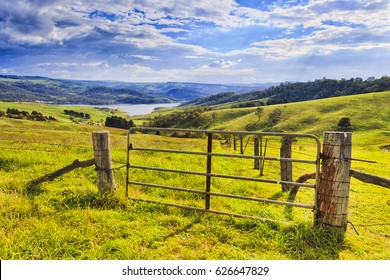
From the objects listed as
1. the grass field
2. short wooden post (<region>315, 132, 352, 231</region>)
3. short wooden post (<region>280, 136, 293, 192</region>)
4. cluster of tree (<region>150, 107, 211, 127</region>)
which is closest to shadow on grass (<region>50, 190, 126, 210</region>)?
the grass field

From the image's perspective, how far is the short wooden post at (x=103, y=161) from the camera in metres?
7.86

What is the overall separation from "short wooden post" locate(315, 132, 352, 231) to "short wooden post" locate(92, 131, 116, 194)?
5.26 meters

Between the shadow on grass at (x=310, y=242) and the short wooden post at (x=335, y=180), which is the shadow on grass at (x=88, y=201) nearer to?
the shadow on grass at (x=310, y=242)

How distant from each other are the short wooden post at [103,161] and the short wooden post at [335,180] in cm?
526

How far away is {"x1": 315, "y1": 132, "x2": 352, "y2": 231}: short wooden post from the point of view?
6.11 meters

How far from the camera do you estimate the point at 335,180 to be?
6145mm

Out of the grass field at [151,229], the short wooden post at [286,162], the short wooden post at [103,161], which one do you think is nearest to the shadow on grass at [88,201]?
the grass field at [151,229]

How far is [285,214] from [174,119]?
152460 millimetres

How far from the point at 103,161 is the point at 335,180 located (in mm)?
5694

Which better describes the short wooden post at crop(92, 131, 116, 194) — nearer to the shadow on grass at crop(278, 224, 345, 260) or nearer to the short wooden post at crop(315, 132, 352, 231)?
the shadow on grass at crop(278, 224, 345, 260)

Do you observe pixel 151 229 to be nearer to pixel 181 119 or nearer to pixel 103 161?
pixel 103 161
